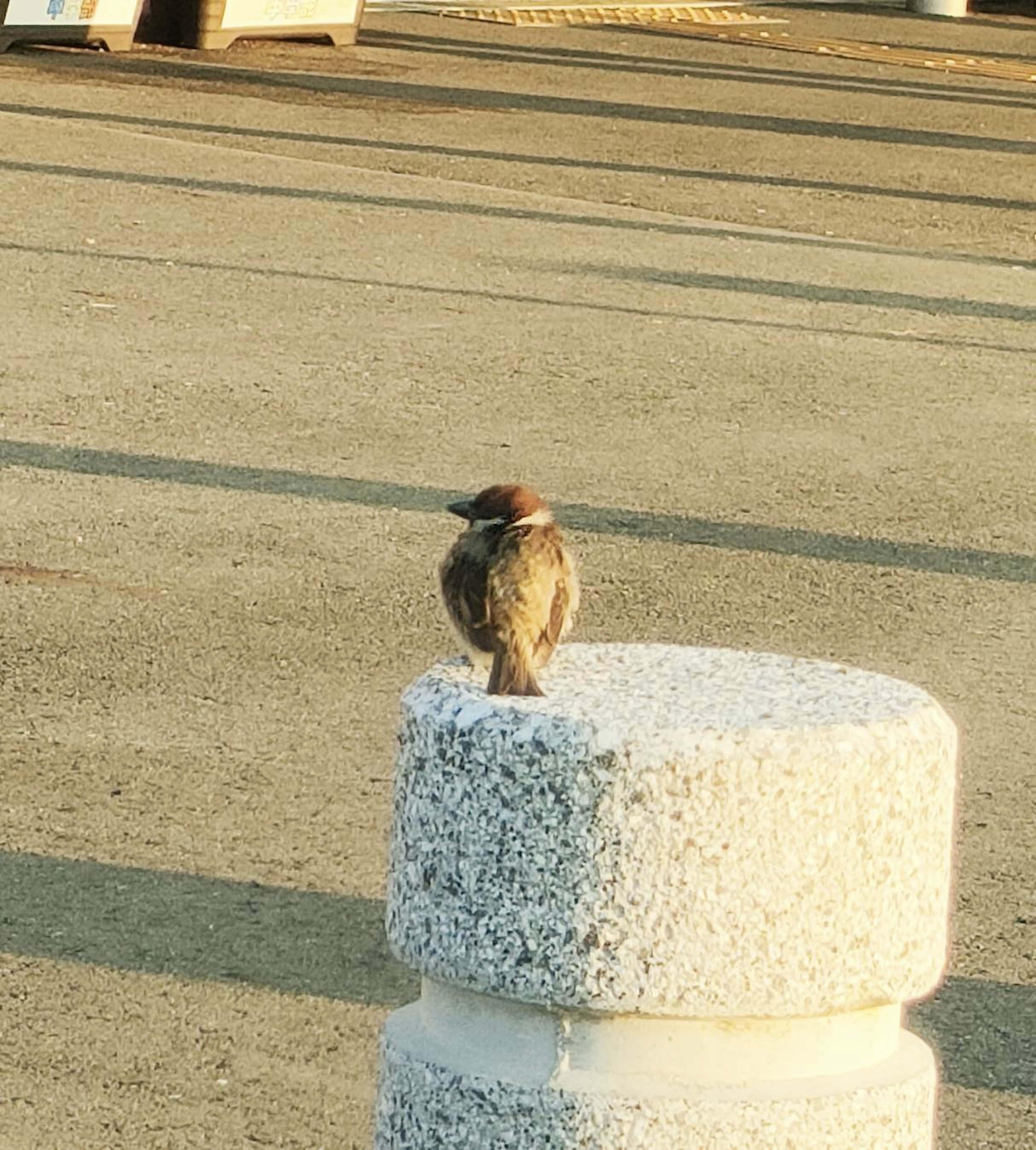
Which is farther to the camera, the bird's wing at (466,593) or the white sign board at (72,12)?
the white sign board at (72,12)

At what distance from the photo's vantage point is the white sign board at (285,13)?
2144 centimetres

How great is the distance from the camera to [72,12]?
66.3ft

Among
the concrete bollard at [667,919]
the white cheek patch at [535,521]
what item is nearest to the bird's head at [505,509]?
the white cheek patch at [535,521]

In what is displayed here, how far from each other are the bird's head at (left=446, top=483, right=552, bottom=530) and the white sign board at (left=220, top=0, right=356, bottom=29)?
17.9 metres

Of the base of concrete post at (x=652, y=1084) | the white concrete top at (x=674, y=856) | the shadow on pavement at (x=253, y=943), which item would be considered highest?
the white concrete top at (x=674, y=856)

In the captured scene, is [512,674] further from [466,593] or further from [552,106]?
[552,106]

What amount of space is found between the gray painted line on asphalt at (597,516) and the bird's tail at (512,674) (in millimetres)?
5057

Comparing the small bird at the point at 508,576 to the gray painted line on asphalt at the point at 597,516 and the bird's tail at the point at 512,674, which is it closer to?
the bird's tail at the point at 512,674

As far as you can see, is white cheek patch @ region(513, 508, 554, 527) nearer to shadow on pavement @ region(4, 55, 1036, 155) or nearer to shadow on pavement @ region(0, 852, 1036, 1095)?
shadow on pavement @ region(0, 852, 1036, 1095)

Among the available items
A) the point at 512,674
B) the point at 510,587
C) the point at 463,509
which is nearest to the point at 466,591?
the point at 510,587

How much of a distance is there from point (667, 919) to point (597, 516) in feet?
19.1

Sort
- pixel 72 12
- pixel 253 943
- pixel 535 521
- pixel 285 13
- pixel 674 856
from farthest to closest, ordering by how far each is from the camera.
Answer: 1. pixel 285 13
2. pixel 72 12
3. pixel 253 943
4. pixel 535 521
5. pixel 674 856

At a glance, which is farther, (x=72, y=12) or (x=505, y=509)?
(x=72, y=12)

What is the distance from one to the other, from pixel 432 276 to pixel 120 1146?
8.53 m
